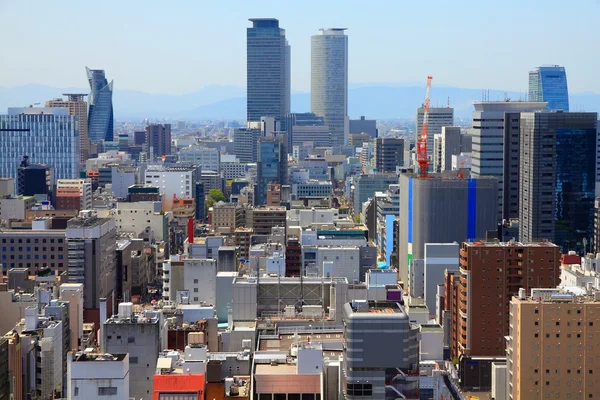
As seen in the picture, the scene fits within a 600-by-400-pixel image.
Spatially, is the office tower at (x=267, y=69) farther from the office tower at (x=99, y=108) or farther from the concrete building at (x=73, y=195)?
the concrete building at (x=73, y=195)

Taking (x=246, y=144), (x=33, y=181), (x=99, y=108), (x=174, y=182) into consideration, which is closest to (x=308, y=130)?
(x=99, y=108)

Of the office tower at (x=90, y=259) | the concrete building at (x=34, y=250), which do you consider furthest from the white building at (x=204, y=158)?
the office tower at (x=90, y=259)

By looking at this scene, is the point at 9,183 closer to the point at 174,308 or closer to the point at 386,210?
the point at 386,210

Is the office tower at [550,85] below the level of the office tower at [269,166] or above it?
above

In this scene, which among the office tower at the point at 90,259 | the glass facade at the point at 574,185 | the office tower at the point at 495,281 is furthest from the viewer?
the glass facade at the point at 574,185

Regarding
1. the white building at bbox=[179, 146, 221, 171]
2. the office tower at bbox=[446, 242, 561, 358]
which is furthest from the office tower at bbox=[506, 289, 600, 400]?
the white building at bbox=[179, 146, 221, 171]

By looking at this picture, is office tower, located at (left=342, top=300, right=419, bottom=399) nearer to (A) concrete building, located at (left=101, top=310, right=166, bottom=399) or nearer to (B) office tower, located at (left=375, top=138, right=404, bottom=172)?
(A) concrete building, located at (left=101, top=310, right=166, bottom=399)

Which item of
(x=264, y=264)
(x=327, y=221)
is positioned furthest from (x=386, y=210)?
(x=264, y=264)

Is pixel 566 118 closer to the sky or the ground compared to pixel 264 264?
closer to the sky
